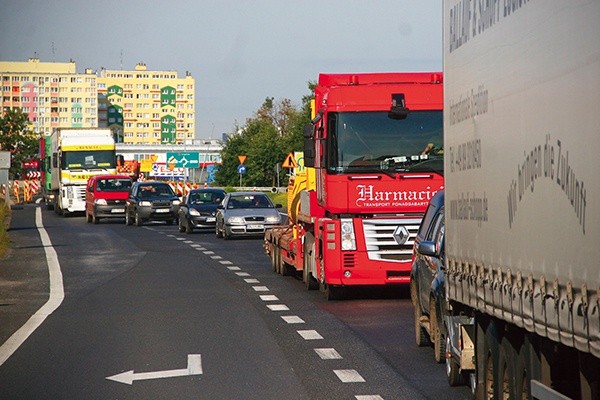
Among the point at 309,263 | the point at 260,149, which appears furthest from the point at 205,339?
the point at 260,149

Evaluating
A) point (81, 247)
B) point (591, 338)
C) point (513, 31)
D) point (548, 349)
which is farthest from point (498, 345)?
point (81, 247)

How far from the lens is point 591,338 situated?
6.18m

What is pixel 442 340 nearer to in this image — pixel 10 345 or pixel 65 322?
pixel 10 345

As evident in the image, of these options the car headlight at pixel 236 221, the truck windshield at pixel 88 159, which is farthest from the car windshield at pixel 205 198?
the truck windshield at pixel 88 159

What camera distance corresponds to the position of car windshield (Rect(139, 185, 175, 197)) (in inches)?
2132

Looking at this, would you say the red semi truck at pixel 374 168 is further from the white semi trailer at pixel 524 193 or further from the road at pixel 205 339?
the white semi trailer at pixel 524 193

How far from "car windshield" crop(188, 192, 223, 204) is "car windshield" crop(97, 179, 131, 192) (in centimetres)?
1060

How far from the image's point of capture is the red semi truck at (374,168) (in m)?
19.6

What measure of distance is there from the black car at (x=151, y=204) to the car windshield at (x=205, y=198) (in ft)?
19.5

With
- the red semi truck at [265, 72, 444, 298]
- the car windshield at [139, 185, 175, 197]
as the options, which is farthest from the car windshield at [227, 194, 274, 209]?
the red semi truck at [265, 72, 444, 298]

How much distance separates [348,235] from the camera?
19.9 m

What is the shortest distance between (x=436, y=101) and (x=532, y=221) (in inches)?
485

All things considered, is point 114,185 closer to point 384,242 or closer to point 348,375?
point 384,242

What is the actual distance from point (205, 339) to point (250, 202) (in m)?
27.0
